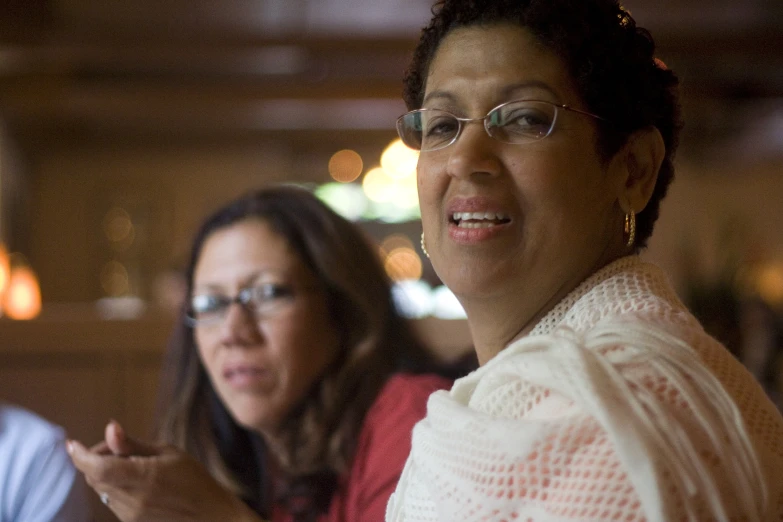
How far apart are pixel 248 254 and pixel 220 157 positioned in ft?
19.7

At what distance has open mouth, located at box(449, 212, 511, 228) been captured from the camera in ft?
2.85

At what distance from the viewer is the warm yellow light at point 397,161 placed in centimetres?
653

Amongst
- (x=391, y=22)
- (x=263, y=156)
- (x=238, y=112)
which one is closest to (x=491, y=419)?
(x=391, y=22)

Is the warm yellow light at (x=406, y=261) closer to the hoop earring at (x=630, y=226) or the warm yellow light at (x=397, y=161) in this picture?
the warm yellow light at (x=397, y=161)

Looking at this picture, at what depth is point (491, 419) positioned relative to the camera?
716 mm

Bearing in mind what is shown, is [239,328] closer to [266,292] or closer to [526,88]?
[266,292]

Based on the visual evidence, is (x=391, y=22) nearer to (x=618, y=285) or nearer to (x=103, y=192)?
(x=103, y=192)

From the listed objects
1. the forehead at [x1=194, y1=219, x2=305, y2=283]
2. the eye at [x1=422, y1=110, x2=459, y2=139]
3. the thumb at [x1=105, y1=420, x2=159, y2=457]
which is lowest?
the thumb at [x1=105, y1=420, x2=159, y2=457]

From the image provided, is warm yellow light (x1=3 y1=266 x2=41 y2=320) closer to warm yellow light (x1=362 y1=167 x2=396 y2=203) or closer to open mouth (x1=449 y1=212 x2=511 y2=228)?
open mouth (x1=449 y1=212 x2=511 y2=228)

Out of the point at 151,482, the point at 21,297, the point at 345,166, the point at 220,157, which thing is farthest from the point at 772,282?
the point at 151,482

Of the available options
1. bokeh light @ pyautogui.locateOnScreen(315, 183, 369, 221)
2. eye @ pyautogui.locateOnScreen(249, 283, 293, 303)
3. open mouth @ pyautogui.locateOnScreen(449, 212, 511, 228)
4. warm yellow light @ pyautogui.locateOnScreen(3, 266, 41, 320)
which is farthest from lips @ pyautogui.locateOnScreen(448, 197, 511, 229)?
bokeh light @ pyautogui.locateOnScreen(315, 183, 369, 221)

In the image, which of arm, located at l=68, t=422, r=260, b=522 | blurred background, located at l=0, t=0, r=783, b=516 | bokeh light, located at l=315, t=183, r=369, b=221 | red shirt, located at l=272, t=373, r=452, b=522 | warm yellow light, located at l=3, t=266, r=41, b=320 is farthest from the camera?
bokeh light, located at l=315, t=183, r=369, b=221

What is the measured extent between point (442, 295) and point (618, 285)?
4949 millimetres

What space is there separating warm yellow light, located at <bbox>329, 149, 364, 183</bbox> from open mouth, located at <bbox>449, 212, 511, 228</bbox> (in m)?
6.62
